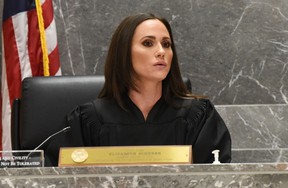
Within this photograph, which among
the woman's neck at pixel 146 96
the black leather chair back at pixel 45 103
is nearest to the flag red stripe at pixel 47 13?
the black leather chair back at pixel 45 103

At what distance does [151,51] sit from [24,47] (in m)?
1.49

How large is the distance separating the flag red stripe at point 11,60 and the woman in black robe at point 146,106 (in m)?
1.22

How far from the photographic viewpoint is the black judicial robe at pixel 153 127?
108 inches

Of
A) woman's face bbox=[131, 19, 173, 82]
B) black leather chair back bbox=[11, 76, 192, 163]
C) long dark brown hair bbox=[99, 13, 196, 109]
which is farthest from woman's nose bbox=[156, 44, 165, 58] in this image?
black leather chair back bbox=[11, 76, 192, 163]

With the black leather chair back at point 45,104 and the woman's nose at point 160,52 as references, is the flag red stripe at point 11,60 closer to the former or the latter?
the black leather chair back at point 45,104

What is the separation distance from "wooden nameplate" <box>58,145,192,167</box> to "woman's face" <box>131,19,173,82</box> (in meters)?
1.05

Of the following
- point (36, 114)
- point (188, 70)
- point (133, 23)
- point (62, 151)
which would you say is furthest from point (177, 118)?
point (188, 70)

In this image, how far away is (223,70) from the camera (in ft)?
13.8

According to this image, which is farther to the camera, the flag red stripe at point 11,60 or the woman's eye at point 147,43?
the flag red stripe at point 11,60

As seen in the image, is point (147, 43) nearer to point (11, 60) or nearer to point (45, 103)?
point (45, 103)

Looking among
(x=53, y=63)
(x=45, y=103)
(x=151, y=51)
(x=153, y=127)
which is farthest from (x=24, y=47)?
(x=153, y=127)

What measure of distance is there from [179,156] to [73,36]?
2633 mm

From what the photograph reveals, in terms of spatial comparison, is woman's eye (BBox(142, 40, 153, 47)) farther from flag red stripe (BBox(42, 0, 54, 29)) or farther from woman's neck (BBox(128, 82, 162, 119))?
flag red stripe (BBox(42, 0, 54, 29))

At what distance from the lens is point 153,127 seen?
2.79m
